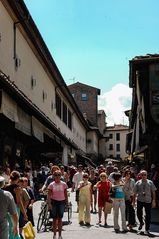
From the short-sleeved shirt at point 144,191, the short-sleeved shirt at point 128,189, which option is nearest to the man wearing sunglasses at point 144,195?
the short-sleeved shirt at point 144,191

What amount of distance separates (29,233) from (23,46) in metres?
15.6

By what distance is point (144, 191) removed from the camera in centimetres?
1398

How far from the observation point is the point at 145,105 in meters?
17.0

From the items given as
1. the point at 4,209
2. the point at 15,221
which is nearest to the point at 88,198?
the point at 15,221

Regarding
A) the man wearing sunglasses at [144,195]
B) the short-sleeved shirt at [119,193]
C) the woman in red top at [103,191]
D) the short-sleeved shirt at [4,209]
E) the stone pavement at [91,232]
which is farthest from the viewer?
the woman in red top at [103,191]

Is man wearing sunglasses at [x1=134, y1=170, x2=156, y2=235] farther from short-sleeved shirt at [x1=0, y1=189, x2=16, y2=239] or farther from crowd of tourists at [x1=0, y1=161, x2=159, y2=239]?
short-sleeved shirt at [x1=0, y1=189, x2=16, y2=239]

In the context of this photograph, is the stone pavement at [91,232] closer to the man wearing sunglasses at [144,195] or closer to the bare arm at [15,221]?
the man wearing sunglasses at [144,195]

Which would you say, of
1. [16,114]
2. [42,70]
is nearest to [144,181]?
[16,114]

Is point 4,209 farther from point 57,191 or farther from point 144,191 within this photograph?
point 144,191

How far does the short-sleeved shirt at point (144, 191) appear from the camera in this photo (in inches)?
547

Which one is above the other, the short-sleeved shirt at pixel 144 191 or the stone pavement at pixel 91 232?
the short-sleeved shirt at pixel 144 191

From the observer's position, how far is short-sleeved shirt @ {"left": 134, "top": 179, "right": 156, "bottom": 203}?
13898 millimetres

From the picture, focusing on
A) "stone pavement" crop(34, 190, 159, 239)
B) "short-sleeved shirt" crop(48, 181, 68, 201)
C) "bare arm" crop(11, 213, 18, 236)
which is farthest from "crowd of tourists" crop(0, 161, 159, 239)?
"bare arm" crop(11, 213, 18, 236)

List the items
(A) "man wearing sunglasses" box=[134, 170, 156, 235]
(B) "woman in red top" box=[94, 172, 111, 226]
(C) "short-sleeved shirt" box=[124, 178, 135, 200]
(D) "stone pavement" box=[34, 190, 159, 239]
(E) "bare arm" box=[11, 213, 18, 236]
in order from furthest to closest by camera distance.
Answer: (B) "woman in red top" box=[94, 172, 111, 226] < (C) "short-sleeved shirt" box=[124, 178, 135, 200] < (A) "man wearing sunglasses" box=[134, 170, 156, 235] < (D) "stone pavement" box=[34, 190, 159, 239] < (E) "bare arm" box=[11, 213, 18, 236]
